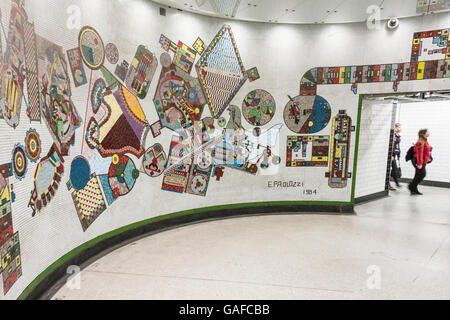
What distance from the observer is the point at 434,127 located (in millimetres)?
7469

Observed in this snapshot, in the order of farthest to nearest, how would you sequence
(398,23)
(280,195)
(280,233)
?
1. (280,195)
2. (398,23)
3. (280,233)

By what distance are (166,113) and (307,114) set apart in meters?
2.48

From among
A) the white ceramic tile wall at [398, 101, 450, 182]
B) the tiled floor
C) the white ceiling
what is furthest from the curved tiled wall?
the white ceramic tile wall at [398, 101, 450, 182]

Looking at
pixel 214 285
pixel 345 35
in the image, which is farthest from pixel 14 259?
pixel 345 35

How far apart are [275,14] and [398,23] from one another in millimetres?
1978

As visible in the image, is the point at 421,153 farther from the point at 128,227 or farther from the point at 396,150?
the point at 128,227

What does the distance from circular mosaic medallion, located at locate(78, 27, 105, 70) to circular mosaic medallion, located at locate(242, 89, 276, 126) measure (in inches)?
92.2

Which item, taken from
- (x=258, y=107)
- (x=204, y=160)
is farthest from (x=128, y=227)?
(x=258, y=107)

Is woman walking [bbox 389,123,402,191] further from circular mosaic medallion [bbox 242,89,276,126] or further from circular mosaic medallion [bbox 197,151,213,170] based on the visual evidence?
circular mosaic medallion [bbox 197,151,213,170]

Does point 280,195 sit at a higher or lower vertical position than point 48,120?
lower

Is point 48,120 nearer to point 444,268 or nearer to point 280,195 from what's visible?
point 280,195

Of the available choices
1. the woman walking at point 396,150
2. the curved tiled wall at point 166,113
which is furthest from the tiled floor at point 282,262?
the woman walking at point 396,150

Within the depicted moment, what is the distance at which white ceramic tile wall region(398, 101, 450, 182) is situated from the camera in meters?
7.32

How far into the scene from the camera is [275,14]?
4.19 metres
